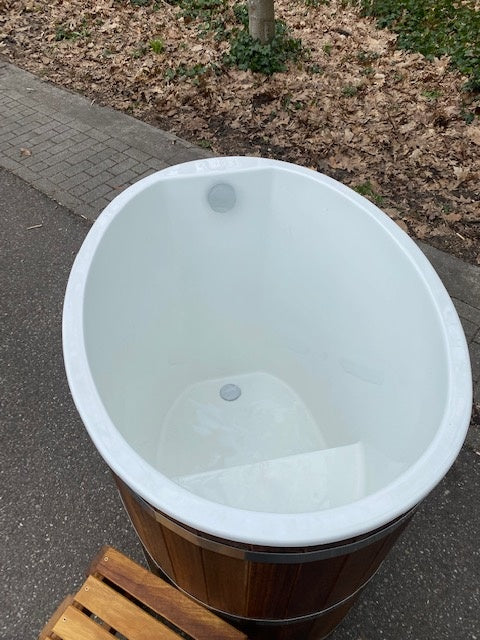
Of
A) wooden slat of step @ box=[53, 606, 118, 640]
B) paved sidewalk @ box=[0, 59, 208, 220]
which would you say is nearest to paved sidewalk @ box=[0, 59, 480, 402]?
paved sidewalk @ box=[0, 59, 208, 220]

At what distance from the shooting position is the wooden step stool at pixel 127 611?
137 centimetres

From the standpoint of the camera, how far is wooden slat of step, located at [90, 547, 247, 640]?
138 cm

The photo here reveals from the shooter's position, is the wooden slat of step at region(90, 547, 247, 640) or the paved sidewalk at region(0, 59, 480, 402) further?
the paved sidewalk at region(0, 59, 480, 402)

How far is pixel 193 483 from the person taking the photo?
2.05 m

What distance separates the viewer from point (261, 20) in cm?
431

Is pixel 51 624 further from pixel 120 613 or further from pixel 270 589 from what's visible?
pixel 270 589

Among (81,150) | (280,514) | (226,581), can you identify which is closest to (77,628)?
(226,581)

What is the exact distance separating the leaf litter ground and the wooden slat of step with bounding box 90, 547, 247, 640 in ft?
7.66

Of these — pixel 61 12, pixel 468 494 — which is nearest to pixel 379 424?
pixel 468 494

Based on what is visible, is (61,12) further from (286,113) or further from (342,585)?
(342,585)

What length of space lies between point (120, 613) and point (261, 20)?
14.7 feet

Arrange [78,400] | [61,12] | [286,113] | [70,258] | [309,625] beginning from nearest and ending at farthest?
[78,400] → [309,625] → [70,258] → [286,113] → [61,12]

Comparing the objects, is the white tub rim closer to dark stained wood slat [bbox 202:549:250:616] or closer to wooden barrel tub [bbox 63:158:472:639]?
wooden barrel tub [bbox 63:158:472:639]

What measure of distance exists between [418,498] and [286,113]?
11.5 ft
